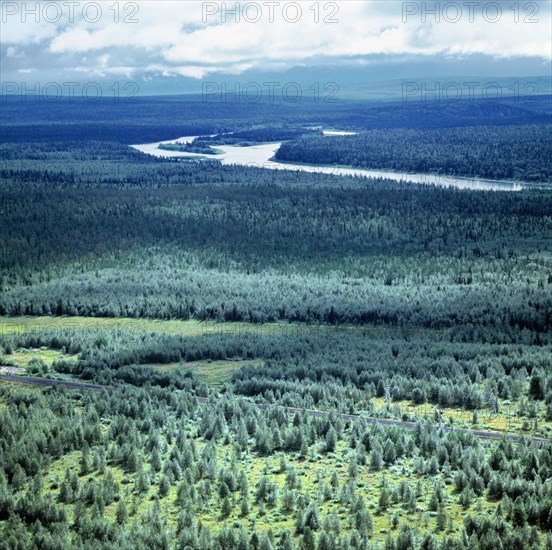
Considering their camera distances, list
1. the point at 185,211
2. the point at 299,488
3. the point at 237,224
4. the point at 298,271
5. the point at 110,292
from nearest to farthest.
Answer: the point at 299,488 → the point at 110,292 → the point at 298,271 → the point at 237,224 → the point at 185,211

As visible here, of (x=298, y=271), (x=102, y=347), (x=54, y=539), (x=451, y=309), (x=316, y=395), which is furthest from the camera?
(x=298, y=271)

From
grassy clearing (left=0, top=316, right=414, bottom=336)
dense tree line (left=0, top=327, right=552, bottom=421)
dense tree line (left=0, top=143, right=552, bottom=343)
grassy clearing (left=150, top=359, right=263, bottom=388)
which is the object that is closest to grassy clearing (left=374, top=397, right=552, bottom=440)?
dense tree line (left=0, top=327, right=552, bottom=421)

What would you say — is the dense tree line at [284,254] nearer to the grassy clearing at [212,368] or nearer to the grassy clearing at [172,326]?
the grassy clearing at [172,326]

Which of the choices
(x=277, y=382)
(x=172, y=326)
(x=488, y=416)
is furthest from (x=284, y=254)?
(x=488, y=416)

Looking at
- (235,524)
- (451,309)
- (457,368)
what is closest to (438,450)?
(235,524)

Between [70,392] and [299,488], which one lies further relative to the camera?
[70,392]

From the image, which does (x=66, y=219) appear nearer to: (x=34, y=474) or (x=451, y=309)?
(x=451, y=309)

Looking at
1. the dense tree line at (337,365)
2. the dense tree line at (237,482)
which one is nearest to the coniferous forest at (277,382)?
the dense tree line at (237,482)

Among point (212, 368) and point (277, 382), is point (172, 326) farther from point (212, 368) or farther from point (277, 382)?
point (277, 382)

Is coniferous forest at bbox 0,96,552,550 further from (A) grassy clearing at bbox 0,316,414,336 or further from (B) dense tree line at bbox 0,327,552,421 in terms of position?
(A) grassy clearing at bbox 0,316,414,336
